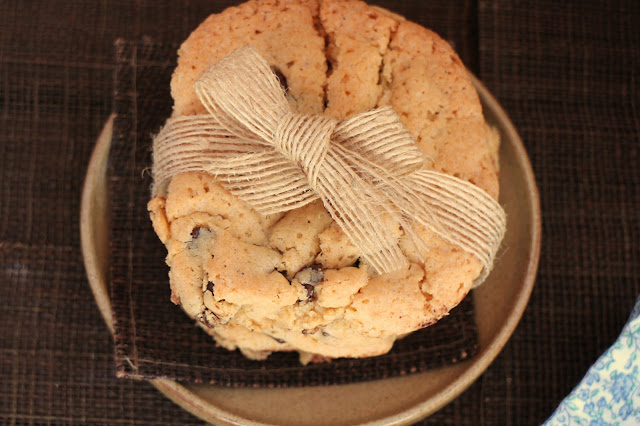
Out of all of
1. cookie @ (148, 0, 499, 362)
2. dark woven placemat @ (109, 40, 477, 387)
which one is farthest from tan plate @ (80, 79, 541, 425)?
cookie @ (148, 0, 499, 362)

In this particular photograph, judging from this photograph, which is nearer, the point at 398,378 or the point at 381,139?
the point at 381,139

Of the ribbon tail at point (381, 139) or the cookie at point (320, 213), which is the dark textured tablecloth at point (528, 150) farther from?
the ribbon tail at point (381, 139)

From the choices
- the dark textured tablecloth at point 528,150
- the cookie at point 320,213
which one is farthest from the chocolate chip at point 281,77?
the dark textured tablecloth at point 528,150

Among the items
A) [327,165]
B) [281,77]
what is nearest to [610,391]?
[327,165]

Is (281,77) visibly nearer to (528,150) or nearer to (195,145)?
(195,145)

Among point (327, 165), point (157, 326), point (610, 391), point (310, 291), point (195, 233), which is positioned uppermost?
point (327, 165)

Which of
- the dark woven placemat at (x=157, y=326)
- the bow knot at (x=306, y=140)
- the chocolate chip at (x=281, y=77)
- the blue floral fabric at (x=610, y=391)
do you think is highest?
the chocolate chip at (x=281, y=77)

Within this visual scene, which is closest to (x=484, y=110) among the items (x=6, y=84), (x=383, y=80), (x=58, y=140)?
(x=383, y=80)
